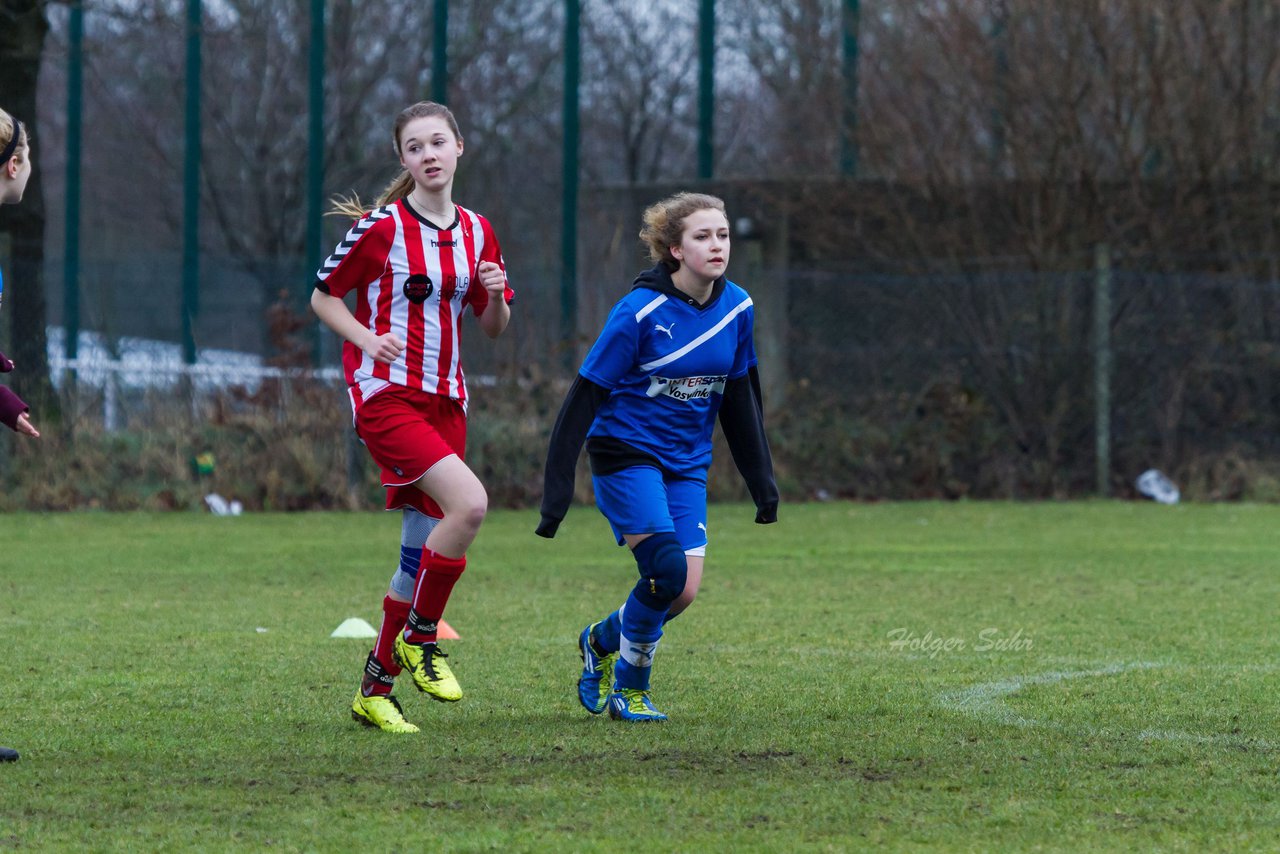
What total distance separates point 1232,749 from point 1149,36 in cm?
1246

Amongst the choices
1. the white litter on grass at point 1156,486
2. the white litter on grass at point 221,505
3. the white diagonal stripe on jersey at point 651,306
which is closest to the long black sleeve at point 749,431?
the white diagonal stripe on jersey at point 651,306

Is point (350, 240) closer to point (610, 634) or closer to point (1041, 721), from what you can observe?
point (610, 634)

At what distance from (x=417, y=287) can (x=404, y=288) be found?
0.13 ft

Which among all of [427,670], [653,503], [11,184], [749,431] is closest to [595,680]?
[427,670]

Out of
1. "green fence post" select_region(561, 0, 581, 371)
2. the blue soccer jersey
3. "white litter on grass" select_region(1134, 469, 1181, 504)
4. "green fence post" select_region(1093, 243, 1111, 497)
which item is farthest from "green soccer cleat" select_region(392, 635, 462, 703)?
"green fence post" select_region(561, 0, 581, 371)

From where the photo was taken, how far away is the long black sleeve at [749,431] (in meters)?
5.63

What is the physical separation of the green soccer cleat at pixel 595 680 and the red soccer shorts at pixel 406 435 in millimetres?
686

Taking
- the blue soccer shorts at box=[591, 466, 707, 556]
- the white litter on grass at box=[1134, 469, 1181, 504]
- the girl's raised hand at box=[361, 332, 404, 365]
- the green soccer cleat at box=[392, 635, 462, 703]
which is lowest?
the white litter on grass at box=[1134, 469, 1181, 504]

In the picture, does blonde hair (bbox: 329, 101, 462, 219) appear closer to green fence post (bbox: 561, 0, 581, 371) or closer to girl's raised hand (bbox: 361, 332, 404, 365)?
girl's raised hand (bbox: 361, 332, 404, 365)

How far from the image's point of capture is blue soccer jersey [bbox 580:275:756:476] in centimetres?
538

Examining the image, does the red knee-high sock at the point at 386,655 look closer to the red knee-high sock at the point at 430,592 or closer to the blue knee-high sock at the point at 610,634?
the red knee-high sock at the point at 430,592

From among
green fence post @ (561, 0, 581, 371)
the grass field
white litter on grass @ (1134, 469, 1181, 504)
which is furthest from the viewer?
green fence post @ (561, 0, 581, 371)

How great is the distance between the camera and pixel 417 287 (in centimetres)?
550

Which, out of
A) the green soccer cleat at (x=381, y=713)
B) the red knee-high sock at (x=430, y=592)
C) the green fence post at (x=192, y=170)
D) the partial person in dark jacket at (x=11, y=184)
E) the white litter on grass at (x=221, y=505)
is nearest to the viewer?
the partial person in dark jacket at (x=11, y=184)
